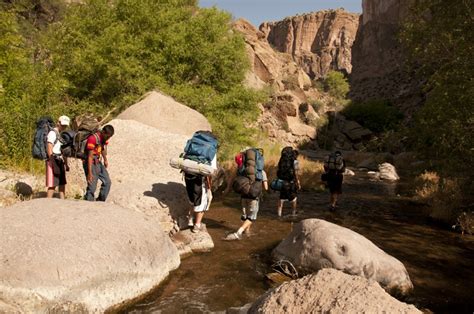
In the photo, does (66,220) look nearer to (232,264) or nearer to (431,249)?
(232,264)

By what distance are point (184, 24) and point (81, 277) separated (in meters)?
17.0

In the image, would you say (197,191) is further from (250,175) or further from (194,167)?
(250,175)

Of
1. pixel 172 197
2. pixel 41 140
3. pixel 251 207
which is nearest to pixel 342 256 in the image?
pixel 251 207

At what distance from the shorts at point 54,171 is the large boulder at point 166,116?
220 inches

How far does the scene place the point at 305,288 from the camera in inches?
155

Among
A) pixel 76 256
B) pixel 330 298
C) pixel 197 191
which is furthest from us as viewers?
pixel 197 191

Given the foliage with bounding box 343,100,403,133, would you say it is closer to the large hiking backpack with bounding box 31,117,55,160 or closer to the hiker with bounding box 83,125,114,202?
the hiker with bounding box 83,125,114,202

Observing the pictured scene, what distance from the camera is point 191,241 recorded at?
755 centimetres

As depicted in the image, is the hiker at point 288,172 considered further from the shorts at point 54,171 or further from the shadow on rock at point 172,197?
the shorts at point 54,171

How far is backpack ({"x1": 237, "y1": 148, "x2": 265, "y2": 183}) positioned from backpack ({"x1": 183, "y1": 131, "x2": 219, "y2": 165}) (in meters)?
1.08

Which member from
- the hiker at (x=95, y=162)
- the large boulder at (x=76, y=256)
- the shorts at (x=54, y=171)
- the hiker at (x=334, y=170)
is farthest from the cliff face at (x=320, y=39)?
the large boulder at (x=76, y=256)

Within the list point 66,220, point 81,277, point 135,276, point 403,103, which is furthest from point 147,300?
point 403,103

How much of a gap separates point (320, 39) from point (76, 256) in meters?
172

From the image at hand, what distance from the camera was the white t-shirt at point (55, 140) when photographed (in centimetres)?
746
